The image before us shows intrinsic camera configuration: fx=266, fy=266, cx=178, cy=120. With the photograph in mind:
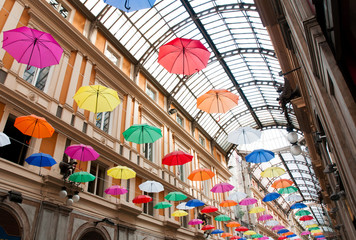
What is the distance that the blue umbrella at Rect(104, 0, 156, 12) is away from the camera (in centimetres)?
638

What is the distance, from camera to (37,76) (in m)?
12.2

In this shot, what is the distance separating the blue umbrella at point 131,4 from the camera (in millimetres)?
6379

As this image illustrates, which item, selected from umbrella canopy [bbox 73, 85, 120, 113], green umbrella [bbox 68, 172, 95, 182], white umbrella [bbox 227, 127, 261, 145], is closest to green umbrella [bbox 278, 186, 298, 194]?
white umbrella [bbox 227, 127, 261, 145]

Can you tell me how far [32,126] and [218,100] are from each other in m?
7.30

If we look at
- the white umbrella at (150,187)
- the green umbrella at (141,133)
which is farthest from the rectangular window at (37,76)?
the white umbrella at (150,187)

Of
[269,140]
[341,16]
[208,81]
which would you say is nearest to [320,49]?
[341,16]

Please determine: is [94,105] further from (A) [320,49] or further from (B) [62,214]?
(A) [320,49]

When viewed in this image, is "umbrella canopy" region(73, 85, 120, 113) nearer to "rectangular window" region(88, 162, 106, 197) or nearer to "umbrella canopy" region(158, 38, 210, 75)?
"umbrella canopy" region(158, 38, 210, 75)

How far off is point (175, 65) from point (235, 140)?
6.48 metres

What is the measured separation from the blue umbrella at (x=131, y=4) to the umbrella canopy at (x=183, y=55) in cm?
277

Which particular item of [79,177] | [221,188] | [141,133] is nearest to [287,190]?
[221,188]

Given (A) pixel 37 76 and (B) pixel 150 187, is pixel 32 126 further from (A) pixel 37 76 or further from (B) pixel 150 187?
(B) pixel 150 187

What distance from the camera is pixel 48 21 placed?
13.2 m

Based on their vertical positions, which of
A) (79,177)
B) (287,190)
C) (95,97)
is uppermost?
(95,97)
